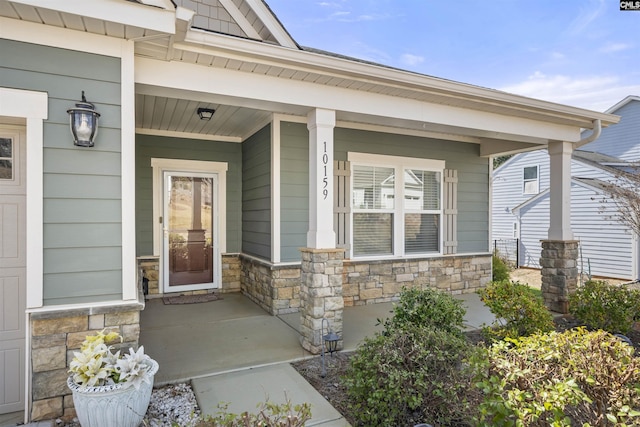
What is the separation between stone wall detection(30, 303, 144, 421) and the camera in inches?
97.3

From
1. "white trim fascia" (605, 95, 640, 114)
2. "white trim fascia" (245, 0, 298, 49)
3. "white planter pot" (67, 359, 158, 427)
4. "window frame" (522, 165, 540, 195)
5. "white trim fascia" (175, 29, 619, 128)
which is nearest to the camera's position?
"white planter pot" (67, 359, 158, 427)

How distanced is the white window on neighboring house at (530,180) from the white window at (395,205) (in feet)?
25.8

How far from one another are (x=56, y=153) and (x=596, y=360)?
145 inches

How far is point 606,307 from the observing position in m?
4.39

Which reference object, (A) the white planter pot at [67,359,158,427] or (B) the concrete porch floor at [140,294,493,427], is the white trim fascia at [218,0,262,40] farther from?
(A) the white planter pot at [67,359,158,427]

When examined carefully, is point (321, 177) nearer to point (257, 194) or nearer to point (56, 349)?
point (257, 194)

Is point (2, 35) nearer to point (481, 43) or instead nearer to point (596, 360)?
point (596, 360)

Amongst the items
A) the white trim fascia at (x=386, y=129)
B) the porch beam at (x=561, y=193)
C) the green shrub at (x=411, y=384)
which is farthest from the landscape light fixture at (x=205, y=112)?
the porch beam at (x=561, y=193)

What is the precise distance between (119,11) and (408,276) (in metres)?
5.25

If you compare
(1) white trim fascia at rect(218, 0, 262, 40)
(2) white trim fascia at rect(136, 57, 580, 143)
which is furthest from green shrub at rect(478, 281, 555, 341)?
(1) white trim fascia at rect(218, 0, 262, 40)

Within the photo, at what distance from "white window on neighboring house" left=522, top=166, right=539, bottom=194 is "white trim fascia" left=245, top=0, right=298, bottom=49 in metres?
10.7

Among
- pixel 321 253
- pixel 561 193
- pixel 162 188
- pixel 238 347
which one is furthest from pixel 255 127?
pixel 561 193

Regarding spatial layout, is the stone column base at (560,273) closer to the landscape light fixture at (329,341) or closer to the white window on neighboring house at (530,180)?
the landscape light fixture at (329,341)

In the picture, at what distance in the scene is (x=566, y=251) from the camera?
17.5ft
